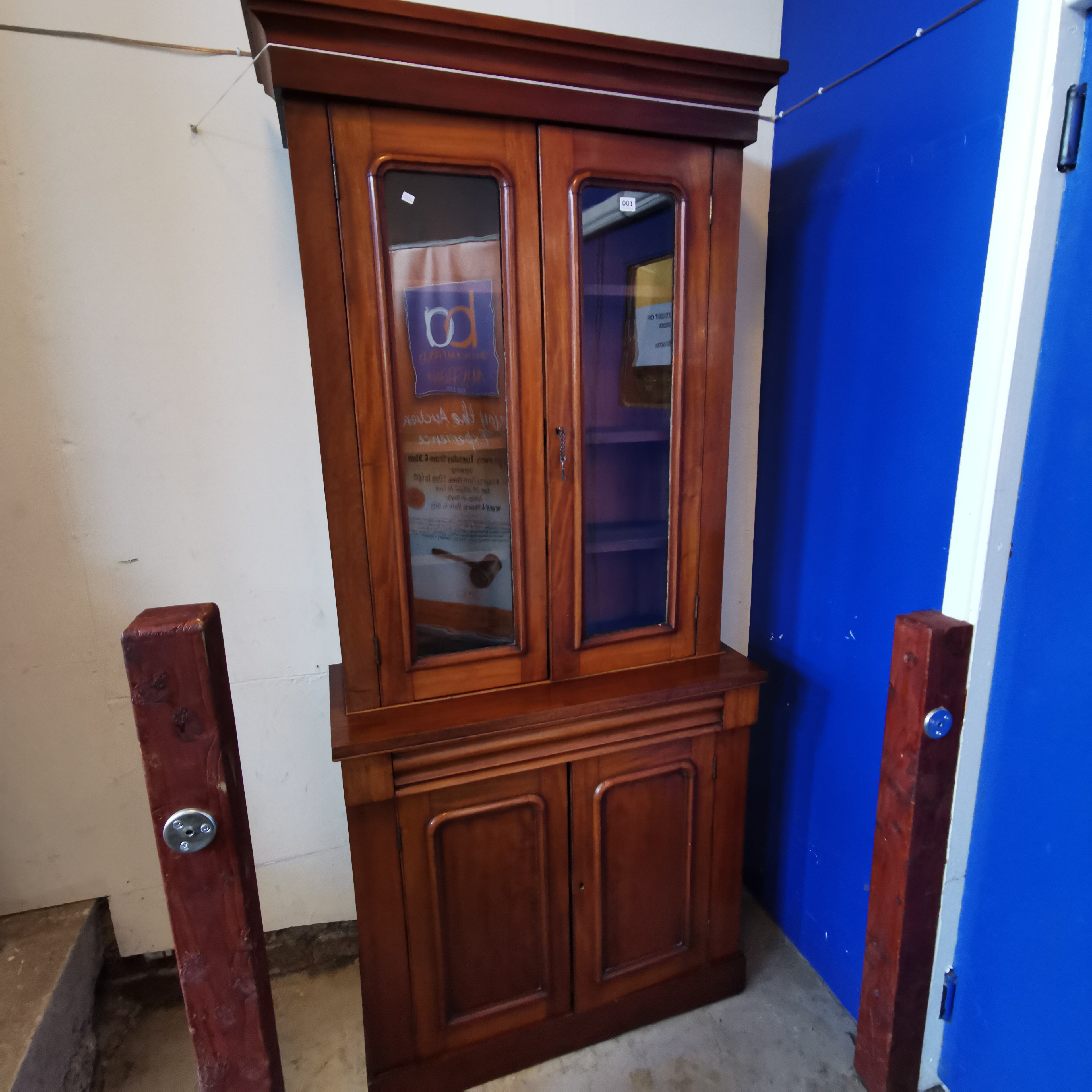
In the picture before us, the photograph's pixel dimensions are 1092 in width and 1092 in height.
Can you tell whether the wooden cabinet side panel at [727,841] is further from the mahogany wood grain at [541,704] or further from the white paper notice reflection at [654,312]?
the white paper notice reflection at [654,312]

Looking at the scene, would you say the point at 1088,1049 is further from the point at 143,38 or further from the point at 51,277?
the point at 143,38

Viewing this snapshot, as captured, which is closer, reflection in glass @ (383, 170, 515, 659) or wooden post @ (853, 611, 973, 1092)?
wooden post @ (853, 611, 973, 1092)

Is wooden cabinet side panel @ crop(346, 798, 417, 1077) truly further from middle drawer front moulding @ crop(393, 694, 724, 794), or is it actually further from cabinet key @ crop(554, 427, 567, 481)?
cabinet key @ crop(554, 427, 567, 481)

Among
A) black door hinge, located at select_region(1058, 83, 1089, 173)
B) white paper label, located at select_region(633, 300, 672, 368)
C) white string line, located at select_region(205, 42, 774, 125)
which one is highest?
white string line, located at select_region(205, 42, 774, 125)

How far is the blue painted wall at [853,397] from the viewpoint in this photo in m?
1.09

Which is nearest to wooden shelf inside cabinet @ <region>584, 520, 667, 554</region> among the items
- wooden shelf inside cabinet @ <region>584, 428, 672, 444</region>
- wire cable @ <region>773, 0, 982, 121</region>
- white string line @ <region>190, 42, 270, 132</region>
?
wooden shelf inside cabinet @ <region>584, 428, 672, 444</region>

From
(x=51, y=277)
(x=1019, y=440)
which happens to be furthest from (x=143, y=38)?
(x=1019, y=440)

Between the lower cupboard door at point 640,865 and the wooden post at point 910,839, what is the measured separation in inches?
20.3

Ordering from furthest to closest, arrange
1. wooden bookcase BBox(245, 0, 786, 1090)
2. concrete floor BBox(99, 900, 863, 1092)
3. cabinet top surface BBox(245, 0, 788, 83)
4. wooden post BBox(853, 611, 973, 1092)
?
concrete floor BBox(99, 900, 863, 1092), wooden bookcase BBox(245, 0, 786, 1090), cabinet top surface BBox(245, 0, 788, 83), wooden post BBox(853, 611, 973, 1092)

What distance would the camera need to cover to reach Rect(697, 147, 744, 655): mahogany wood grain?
1.18 metres

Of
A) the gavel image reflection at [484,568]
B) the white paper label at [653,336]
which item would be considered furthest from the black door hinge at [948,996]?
the white paper label at [653,336]

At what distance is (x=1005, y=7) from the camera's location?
38.2 inches

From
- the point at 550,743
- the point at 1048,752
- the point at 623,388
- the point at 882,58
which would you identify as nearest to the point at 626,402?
the point at 623,388

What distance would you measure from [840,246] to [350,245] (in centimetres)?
100
